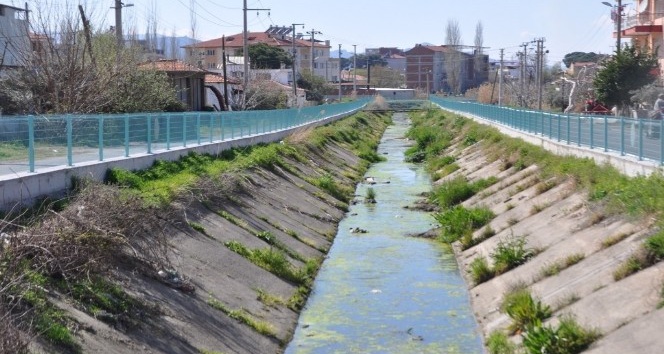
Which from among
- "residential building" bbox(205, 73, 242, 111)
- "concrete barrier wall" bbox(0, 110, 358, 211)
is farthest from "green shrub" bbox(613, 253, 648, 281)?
"residential building" bbox(205, 73, 242, 111)

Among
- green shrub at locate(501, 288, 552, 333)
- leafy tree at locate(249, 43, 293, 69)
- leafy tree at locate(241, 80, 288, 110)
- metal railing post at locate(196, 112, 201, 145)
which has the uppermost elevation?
leafy tree at locate(249, 43, 293, 69)

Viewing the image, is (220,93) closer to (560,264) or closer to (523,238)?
(523,238)

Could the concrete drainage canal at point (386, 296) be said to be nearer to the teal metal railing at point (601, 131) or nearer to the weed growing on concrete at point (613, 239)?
the weed growing on concrete at point (613, 239)

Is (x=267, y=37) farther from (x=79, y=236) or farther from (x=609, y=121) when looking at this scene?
(x=79, y=236)

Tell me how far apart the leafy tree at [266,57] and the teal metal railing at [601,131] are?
2716 inches

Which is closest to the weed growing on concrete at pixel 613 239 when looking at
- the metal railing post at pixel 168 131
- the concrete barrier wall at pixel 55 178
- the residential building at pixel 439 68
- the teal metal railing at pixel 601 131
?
the teal metal railing at pixel 601 131

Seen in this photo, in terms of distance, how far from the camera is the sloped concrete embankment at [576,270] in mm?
13898

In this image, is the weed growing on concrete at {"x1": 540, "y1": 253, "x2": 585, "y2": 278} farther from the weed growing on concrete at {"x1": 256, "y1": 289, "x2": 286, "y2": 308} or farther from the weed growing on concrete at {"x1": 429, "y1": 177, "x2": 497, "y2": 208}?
the weed growing on concrete at {"x1": 429, "y1": 177, "x2": 497, "y2": 208}

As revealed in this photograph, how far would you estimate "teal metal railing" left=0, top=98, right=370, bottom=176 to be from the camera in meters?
17.5

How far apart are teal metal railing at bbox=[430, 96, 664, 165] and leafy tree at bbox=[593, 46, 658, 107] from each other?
→ 8.50 metres

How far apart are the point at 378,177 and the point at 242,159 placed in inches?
653

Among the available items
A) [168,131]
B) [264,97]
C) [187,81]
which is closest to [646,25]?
[264,97]

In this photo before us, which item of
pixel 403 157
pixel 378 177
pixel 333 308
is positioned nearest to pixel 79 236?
pixel 333 308

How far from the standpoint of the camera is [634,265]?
15.8 metres
